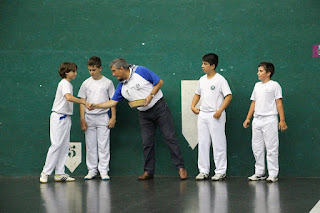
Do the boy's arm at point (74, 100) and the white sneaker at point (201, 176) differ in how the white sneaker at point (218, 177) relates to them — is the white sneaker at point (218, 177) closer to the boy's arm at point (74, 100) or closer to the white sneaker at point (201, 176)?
the white sneaker at point (201, 176)

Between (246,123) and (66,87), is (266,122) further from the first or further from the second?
(66,87)

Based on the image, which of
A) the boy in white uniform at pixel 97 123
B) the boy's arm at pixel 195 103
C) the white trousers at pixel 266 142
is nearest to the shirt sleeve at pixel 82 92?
the boy in white uniform at pixel 97 123

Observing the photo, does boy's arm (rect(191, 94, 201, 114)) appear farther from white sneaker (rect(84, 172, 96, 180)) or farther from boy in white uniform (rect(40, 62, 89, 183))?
white sneaker (rect(84, 172, 96, 180))

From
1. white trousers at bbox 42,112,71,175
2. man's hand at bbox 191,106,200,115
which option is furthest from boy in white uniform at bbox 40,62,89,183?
man's hand at bbox 191,106,200,115

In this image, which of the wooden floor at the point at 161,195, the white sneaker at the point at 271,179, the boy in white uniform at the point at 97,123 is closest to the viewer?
the wooden floor at the point at 161,195

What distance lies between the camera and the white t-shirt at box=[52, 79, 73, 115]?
585 cm

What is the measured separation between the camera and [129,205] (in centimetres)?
421

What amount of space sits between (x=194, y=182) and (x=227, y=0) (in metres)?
2.20

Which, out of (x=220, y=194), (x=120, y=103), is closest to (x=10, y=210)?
(x=220, y=194)

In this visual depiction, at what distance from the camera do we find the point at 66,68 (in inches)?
233

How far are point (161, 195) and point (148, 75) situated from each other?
5.25 feet

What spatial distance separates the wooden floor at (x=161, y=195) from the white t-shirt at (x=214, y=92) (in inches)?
33.2

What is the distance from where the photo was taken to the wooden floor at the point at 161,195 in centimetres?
407

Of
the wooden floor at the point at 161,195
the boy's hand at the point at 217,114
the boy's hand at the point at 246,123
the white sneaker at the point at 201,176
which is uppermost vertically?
the boy's hand at the point at 217,114
